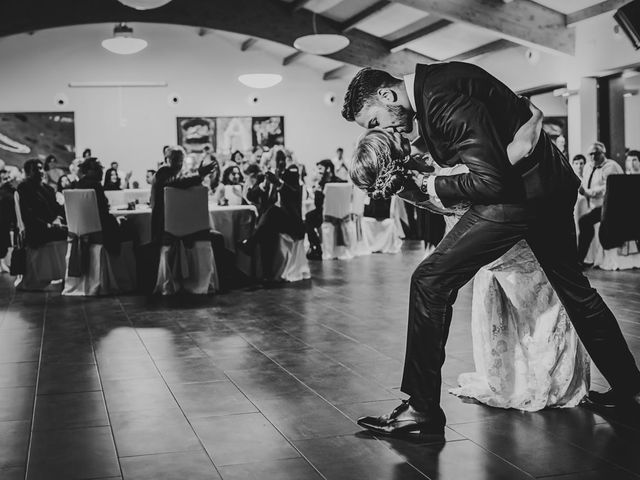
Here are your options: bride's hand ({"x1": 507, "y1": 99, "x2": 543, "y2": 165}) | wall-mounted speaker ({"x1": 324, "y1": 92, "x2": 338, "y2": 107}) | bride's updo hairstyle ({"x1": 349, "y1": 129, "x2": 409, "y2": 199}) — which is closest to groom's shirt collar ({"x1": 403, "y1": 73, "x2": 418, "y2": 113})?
bride's updo hairstyle ({"x1": 349, "y1": 129, "x2": 409, "y2": 199})

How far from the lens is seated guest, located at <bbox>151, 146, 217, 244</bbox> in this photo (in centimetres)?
681

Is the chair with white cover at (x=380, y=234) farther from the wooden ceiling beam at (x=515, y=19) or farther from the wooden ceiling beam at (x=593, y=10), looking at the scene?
the wooden ceiling beam at (x=593, y=10)

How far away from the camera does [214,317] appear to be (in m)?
5.51

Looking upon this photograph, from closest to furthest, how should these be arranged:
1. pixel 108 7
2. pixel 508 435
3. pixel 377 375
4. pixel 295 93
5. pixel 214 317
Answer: pixel 508 435 → pixel 377 375 → pixel 214 317 → pixel 108 7 → pixel 295 93

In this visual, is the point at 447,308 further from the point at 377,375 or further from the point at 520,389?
the point at 377,375

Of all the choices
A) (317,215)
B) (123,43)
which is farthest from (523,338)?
(123,43)

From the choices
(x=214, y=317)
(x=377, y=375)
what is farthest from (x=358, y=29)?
(x=377, y=375)

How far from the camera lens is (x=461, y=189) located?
244 cm

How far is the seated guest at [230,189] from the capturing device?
8.93 metres

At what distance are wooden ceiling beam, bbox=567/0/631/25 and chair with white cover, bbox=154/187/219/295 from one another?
578 centimetres

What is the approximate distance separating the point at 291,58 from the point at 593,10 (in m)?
7.25

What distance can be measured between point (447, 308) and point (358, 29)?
11.6 meters

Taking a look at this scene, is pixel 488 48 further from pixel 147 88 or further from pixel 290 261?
pixel 147 88

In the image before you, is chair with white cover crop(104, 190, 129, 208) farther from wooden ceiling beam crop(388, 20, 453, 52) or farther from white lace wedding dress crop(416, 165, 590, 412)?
white lace wedding dress crop(416, 165, 590, 412)
